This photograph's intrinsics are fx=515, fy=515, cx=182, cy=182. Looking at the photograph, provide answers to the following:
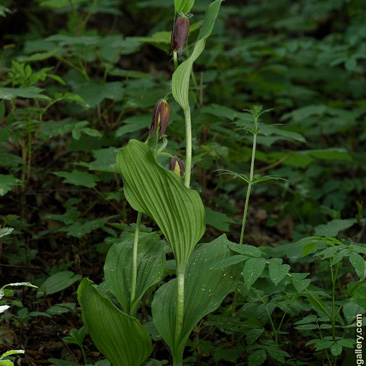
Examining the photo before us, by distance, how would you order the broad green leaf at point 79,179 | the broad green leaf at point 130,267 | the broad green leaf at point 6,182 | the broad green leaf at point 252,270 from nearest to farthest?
the broad green leaf at point 252,270
the broad green leaf at point 130,267
the broad green leaf at point 6,182
the broad green leaf at point 79,179

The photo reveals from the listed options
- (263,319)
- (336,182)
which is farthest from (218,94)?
(263,319)

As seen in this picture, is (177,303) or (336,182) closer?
(177,303)

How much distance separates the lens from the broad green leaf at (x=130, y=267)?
5.55 feet

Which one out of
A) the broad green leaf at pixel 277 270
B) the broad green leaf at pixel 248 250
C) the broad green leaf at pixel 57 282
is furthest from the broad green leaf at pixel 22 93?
the broad green leaf at pixel 277 270

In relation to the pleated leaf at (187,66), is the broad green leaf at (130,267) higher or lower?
lower

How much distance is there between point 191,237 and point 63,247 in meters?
1.23

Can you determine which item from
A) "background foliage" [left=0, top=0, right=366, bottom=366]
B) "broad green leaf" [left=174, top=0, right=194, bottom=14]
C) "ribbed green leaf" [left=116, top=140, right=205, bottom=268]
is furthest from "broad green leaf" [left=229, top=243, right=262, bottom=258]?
"broad green leaf" [left=174, top=0, right=194, bottom=14]

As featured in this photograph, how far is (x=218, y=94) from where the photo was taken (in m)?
4.34

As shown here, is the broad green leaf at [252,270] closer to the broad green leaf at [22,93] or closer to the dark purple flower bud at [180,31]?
the dark purple flower bud at [180,31]

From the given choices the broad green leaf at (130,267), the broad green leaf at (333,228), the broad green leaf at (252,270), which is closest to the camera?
the broad green leaf at (252,270)

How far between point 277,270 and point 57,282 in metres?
1.05

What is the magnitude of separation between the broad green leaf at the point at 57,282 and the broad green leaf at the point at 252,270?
2.90 feet

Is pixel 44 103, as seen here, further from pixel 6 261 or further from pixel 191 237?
pixel 191 237

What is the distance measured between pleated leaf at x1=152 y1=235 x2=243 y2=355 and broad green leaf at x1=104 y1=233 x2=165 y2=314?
0.06 m
